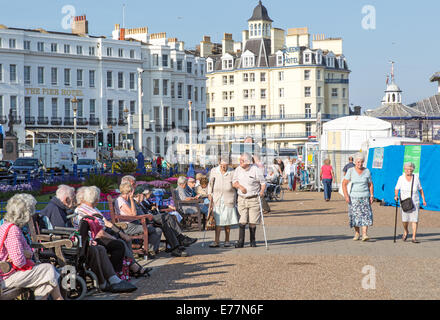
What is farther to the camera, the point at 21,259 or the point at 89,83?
the point at 89,83

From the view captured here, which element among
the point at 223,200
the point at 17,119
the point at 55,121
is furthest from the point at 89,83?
the point at 223,200

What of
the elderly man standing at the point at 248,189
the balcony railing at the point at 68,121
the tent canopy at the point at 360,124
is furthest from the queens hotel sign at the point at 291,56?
the elderly man standing at the point at 248,189

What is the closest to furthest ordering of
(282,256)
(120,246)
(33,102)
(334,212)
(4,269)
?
(4,269) < (120,246) < (282,256) < (334,212) < (33,102)

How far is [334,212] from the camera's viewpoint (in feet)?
78.8

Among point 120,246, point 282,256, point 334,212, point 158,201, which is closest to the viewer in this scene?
point 120,246

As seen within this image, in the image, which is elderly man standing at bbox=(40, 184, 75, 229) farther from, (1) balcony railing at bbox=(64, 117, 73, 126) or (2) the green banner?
(1) balcony railing at bbox=(64, 117, 73, 126)

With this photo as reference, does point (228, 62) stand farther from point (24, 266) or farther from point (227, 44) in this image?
point (24, 266)

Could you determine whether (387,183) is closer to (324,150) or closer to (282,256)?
(324,150)

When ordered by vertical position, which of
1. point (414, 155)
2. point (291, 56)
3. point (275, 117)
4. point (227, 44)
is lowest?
point (414, 155)

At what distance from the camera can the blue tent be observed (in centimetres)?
2581

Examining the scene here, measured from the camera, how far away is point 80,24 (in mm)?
91062

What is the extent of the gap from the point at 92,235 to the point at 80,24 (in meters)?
83.4
